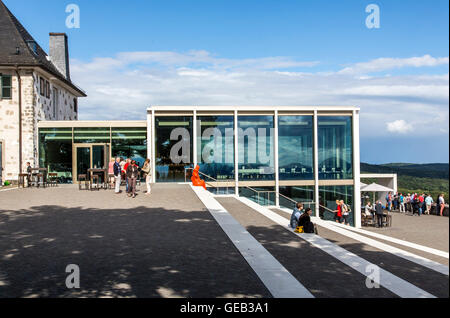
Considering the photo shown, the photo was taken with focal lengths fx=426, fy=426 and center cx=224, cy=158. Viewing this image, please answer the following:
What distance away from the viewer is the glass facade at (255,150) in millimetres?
27219

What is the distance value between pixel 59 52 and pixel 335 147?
904 inches

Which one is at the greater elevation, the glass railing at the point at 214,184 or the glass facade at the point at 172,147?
the glass facade at the point at 172,147

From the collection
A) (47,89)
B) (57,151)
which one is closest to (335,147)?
(57,151)

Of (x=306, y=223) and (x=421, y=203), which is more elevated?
(x=306, y=223)

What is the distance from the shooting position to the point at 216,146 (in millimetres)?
26875

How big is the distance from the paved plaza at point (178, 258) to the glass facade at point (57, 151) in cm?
1508

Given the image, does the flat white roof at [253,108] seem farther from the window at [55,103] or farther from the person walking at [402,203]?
the window at [55,103]

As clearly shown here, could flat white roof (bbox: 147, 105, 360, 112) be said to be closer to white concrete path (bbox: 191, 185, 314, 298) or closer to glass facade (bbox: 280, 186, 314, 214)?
glass facade (bbox: 280, 186, 314, 214)

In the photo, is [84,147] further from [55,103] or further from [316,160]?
[316,160]

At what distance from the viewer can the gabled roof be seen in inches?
1017

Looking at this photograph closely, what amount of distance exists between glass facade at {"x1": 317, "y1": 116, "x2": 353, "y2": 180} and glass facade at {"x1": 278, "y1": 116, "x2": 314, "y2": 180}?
0.73 meters

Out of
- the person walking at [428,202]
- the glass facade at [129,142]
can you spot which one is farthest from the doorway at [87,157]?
the person walking at [428,202]
